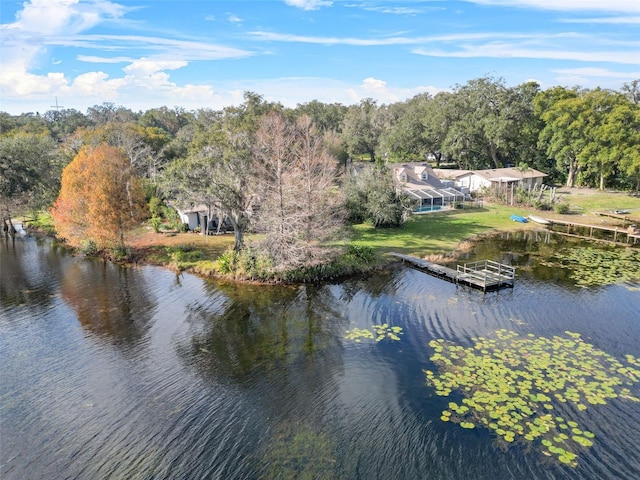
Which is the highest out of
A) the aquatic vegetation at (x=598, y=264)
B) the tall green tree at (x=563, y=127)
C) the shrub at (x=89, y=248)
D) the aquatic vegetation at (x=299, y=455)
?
the tall green tree at (x=563, y=127)

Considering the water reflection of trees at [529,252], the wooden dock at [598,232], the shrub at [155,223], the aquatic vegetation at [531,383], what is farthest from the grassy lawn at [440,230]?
the aquatic vegetation at [531,383]

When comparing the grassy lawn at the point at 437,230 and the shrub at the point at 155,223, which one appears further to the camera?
the shrub at the point at 155,223

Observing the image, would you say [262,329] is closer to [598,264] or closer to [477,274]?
[477,274]

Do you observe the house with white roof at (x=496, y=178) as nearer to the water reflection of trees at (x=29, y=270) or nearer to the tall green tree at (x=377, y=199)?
the tall green tree at (x=377, y=199)

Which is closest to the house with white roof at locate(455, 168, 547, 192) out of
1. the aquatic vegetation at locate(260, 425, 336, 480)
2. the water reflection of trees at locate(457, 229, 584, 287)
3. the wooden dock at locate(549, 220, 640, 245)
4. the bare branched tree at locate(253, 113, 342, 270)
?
the wooden dock at locate(549, 220, 640, 245)

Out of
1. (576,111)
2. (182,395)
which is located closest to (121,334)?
(182,395)

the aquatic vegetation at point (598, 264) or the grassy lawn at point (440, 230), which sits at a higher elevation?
the grassy lawn at point (440, 230)
